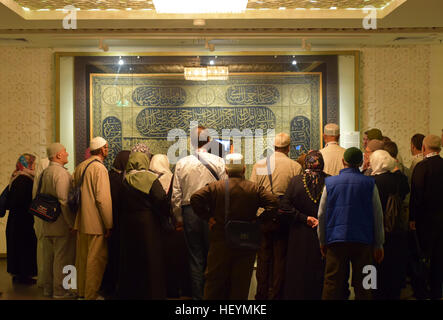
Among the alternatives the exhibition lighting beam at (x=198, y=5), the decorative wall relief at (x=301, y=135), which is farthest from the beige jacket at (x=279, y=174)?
the decorative wall relief at (x=301, y=135)

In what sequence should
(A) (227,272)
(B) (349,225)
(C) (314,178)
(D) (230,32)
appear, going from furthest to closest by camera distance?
(D) (230,32)
(C) (314,178)
(A) (227,272)
(B) (349,225)

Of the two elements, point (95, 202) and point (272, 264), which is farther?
point (95, 202)

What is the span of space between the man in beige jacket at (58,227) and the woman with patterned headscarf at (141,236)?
2.57 feet

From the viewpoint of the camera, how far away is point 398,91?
276 inches

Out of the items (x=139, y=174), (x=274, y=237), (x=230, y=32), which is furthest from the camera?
(x=230, y=32)

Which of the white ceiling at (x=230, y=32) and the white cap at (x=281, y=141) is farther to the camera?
the white ceiling at (x=230, y=32)

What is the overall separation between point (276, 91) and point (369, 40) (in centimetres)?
144

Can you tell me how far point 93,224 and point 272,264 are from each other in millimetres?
1663

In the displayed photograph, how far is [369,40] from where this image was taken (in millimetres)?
6730

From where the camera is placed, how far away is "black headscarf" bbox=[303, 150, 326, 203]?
3.99 meters

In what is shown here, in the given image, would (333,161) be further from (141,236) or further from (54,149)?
(54,149)

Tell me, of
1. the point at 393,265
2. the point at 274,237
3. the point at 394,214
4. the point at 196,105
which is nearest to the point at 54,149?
the point at 274,237

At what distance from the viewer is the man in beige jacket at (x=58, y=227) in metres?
4.66

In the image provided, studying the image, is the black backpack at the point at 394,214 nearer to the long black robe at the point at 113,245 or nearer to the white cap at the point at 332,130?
the white cap at the point at 332,130
